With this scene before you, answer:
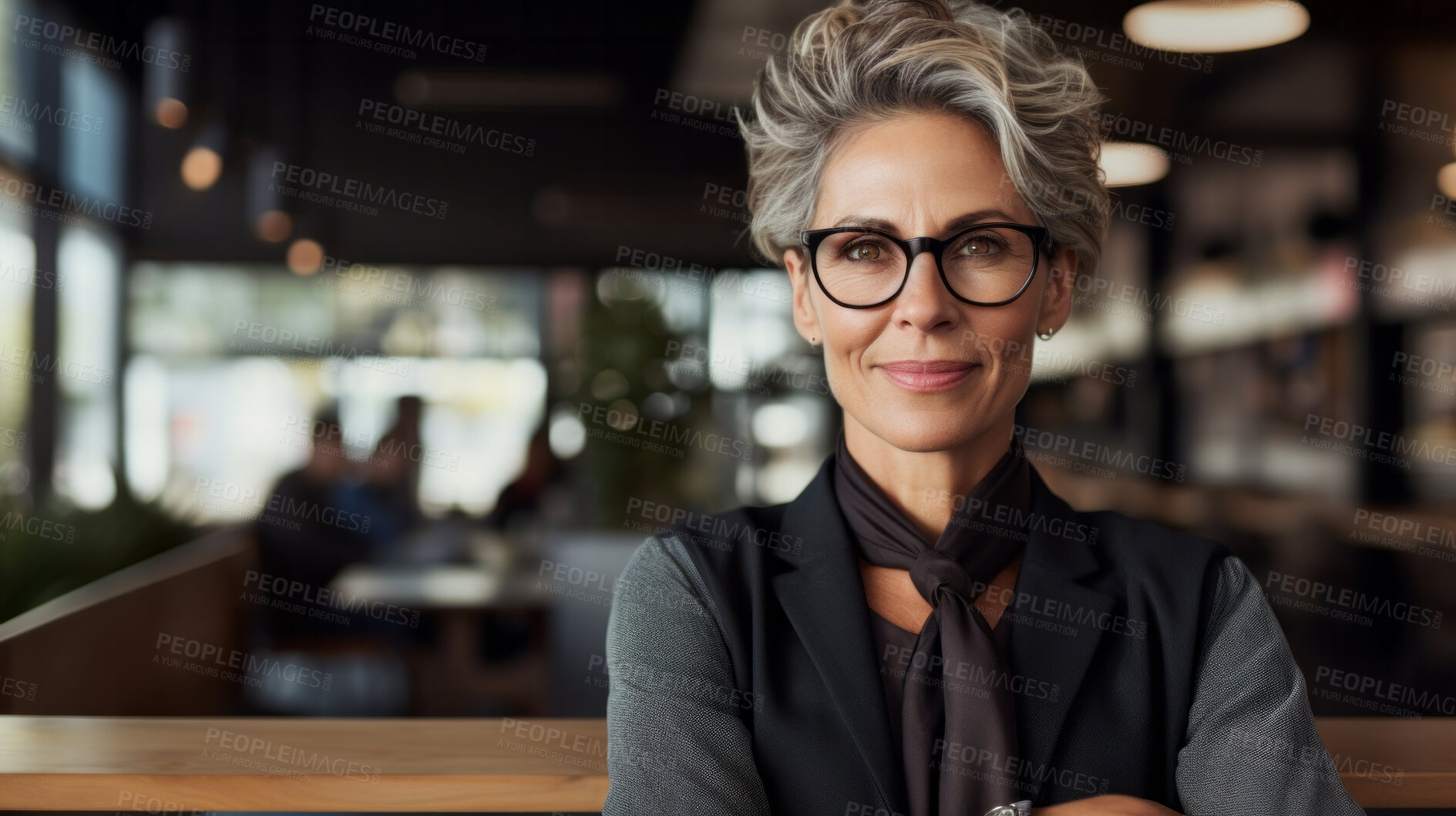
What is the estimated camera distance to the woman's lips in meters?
1.19

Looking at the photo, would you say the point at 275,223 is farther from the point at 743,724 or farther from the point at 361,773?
the point at 743,724

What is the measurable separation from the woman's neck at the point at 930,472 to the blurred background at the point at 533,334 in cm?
214

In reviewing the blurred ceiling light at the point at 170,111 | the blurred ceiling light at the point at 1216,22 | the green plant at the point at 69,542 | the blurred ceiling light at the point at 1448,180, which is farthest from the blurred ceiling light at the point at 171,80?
the blurred ceiling light at the point at 1448,180

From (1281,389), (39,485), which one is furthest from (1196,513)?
(39,485)

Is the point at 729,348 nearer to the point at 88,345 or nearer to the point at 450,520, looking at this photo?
the point at 450,520

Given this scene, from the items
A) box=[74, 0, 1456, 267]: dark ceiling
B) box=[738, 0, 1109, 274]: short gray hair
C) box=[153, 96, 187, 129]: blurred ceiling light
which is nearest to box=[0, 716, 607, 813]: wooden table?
box=[738, 0, 1109, 274]: short gray hair

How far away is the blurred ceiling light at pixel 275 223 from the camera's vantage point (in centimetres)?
627

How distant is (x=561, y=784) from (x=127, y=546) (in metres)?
3.22

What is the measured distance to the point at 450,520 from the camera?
766cm

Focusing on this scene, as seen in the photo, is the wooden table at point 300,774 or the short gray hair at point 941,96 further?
the wooden table at point 300,774

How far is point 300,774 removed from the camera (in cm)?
145

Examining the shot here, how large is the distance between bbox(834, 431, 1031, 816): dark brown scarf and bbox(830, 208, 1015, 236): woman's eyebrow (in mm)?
297

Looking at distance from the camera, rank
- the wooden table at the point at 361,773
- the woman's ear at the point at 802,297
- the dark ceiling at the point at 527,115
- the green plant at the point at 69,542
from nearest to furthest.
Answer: the woman's ear at the point at 802,297
the wooden table at the point at 361,773
the green plant at the point at 69,542
the dark ceiling at the point at 527,115

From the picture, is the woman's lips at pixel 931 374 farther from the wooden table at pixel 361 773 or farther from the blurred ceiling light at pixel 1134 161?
the blurred ceiling light at pixel 1134 161
